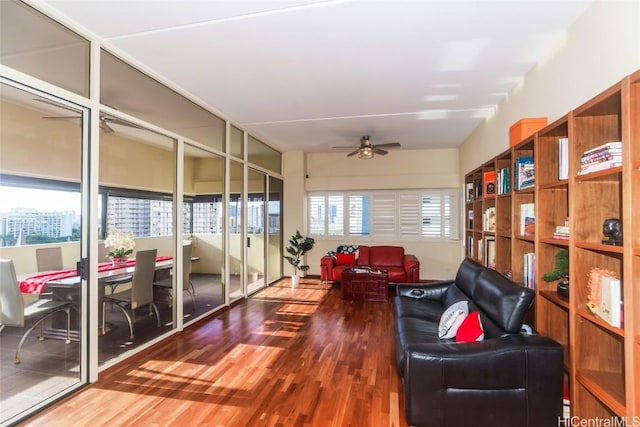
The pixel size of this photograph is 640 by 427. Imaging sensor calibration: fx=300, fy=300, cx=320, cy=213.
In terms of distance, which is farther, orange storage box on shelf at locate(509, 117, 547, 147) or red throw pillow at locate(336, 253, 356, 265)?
red throw pillow at locate(336, 253, 356, 265)

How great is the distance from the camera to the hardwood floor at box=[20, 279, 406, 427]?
6.80 ft

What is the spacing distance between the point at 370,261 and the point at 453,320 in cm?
376

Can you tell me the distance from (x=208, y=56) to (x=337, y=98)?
1.62 meters

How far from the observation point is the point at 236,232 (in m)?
4.98

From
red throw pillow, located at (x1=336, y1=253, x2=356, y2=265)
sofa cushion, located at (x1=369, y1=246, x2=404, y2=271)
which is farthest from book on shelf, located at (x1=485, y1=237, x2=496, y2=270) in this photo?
red throw pillow, located at (x1=336, y1=253, x2=356, y2=265)

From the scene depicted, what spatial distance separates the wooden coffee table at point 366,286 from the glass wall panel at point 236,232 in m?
1.78

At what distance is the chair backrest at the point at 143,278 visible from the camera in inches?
125

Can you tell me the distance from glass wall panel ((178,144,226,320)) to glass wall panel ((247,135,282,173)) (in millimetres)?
1084

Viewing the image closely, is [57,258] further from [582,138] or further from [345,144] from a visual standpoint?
[345,144]

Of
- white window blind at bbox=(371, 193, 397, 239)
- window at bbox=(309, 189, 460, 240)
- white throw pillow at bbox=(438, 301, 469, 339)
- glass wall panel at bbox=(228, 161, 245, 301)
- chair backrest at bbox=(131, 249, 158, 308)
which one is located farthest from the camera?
white window blind at bbox=(371, 193, 397, 239)

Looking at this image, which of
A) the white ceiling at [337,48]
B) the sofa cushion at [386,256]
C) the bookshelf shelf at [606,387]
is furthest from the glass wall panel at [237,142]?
the bookshelf shelf at [606,387]

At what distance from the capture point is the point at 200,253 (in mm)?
4215

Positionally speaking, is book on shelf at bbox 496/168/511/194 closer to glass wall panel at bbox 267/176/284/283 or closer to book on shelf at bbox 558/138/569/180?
book on shelf at bbox 558/138/569/180

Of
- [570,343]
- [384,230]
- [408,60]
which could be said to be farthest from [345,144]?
[570,343]
